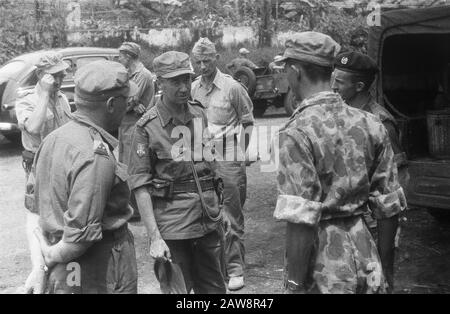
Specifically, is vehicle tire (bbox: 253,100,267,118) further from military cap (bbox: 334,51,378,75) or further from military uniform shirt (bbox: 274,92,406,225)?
military uniform shirt (bbox: 274,92,406,225)

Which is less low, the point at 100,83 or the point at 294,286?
the point at 100,83

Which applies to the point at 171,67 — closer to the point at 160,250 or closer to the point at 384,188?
the point at 160,250

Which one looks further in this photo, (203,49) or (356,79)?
(203,49)

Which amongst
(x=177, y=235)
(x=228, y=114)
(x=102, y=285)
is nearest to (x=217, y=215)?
(x=177, y=235)

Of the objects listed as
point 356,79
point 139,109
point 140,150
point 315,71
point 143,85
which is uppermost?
point 315,71

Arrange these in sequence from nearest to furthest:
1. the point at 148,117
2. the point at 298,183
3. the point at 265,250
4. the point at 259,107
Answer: the point at 298,183 < the point at 148,117 < the point at 265,250 < the point at 259,107

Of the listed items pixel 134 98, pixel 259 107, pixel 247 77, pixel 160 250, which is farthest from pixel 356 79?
pixel 259 107

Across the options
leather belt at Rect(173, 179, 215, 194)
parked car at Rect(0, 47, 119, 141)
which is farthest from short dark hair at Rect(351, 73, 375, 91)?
parked car at Rect(0, 47, 119, 141)

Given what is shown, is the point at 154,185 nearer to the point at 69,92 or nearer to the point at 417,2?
the point at 69,92

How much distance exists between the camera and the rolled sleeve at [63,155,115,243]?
2.55m

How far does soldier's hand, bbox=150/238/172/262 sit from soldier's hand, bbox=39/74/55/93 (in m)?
1.86

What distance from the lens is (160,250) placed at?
3514 mm

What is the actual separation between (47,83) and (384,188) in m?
3.02
